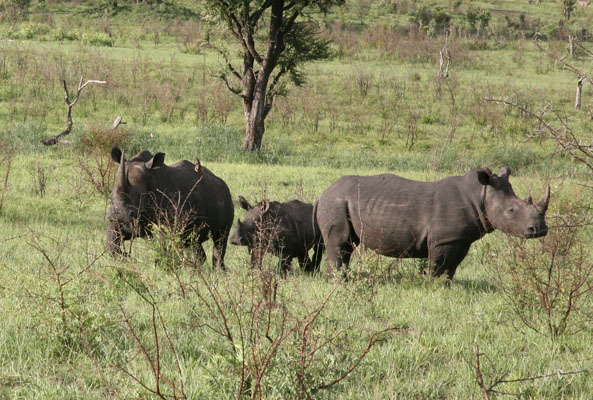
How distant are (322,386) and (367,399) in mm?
355

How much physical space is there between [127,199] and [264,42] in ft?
43.1

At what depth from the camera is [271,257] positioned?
7.75 meters

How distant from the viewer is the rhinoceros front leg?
7312 mm

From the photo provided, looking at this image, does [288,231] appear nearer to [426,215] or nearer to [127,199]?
[426,215]

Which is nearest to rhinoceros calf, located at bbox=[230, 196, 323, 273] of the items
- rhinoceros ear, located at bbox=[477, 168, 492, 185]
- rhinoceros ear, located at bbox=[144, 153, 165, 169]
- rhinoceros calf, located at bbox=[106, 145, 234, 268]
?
rhinoceros calf, located at bbox=[106, 145, 234, 268]

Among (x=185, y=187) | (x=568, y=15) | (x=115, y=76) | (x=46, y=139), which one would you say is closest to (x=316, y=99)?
(x=115, y=76)

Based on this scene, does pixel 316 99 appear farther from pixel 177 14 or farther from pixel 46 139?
pixel 177 14

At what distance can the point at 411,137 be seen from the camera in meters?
22.7

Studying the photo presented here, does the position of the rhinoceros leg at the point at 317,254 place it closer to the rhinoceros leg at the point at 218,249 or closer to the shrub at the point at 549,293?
the rhinoceros leg at the point at 218,249

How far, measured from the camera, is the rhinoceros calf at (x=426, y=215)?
7.26 m

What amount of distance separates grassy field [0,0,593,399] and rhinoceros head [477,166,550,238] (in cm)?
20

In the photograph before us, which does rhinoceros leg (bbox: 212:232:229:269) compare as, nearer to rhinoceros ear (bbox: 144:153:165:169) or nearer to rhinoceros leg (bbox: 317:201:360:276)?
rhinoceros ear (bbox: 144:153:165:169)

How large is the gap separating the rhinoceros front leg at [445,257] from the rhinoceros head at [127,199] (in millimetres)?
3078

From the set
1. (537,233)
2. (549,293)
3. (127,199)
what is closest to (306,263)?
(127,199)
